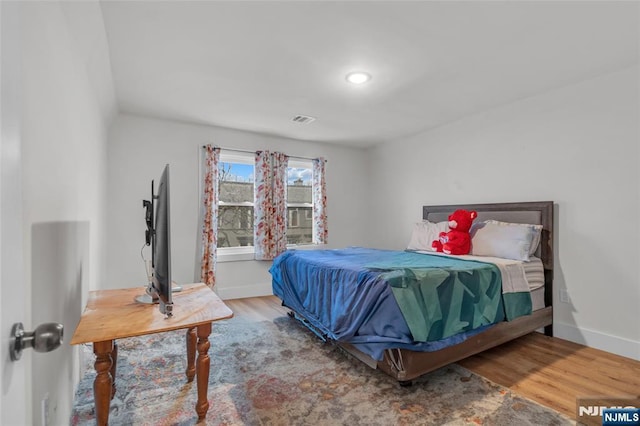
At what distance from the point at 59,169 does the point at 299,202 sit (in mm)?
3681

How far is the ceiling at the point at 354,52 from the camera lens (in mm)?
1900

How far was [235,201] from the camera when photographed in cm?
457

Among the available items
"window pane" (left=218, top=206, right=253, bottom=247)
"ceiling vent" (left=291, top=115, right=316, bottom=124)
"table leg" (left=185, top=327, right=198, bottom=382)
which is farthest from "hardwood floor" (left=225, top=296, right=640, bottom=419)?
"window pane" (left=218, top=206, right=253, bottom=247)

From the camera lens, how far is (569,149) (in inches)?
117

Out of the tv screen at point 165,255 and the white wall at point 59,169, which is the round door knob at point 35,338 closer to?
the white wall at point 59,169

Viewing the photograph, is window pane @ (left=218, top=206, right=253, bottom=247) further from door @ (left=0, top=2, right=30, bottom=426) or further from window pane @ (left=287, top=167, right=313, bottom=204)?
door @ (left=0, top=2, right=30, bottom=426)

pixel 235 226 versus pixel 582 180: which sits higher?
pixel 582 180

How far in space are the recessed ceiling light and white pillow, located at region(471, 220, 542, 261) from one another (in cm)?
198

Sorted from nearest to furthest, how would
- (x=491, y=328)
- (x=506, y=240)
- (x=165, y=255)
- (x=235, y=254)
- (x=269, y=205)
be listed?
(x=165, y=255) < (x=491, y=328) < (x=506, y=240) < (x=235, y=254) < (x=269, y=205)

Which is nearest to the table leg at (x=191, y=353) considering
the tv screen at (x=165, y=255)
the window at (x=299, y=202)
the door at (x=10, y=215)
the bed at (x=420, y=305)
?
the tv screen at (x=165, y=255)

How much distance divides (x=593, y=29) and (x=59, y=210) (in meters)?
3.38

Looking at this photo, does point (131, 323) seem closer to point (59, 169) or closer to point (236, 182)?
point (59, 169)

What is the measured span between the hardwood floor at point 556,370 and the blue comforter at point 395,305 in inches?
12.8

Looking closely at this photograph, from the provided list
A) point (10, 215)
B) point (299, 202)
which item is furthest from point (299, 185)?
point (10, 215)
